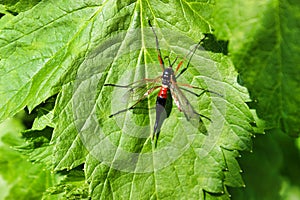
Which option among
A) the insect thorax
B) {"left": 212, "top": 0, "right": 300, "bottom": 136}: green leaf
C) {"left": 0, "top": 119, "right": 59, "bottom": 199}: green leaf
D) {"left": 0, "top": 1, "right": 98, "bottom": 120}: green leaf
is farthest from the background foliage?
{"left": 0, "top": 119, "right": 59, "bottom": 199}: green leaf

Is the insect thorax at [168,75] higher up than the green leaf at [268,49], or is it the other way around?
the green leaf at [268,49]

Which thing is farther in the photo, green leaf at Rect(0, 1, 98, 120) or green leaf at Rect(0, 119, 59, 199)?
green leaf at Rect(0, 119, 59, 199)

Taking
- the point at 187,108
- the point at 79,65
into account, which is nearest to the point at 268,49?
the point at 187,108

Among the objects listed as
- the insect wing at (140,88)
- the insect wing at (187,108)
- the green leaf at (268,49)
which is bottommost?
the insect wing at (187,108)

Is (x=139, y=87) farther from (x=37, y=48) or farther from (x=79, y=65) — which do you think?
(x=37, y=48)

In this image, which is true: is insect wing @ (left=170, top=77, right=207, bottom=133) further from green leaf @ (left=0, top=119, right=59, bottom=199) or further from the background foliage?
green leaf @ (left=0, top=119, right=59, bottom=199)

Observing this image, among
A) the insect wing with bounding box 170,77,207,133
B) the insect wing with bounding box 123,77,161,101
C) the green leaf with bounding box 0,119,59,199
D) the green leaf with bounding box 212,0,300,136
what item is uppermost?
the green leaf with bounding box 212,0,300,136

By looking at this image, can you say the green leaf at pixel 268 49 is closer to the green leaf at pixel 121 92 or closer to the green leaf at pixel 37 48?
the green leaf at pixel 121 92

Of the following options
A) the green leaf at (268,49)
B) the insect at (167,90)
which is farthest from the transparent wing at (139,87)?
the green leaf at (268,49)

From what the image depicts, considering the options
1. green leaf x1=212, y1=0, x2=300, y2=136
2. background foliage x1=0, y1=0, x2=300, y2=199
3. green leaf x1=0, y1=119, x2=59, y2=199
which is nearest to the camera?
green leaf x1=212, y1=0, x2=300, y2=136
